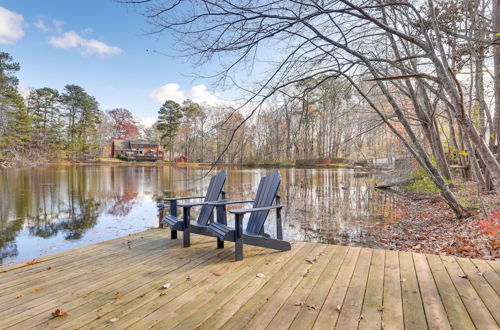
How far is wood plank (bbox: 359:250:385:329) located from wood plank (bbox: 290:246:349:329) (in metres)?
0.28

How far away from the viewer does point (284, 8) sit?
3689 mm

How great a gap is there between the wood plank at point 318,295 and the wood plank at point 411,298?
0.54 meters

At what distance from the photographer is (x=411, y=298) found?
2090 millimetres

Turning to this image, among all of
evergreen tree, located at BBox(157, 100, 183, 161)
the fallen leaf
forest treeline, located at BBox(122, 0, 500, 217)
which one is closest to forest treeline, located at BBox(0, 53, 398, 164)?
evergreen tree, located at BBox(157, 100, 183, 161)

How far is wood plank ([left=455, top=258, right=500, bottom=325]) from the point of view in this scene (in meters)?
1.91

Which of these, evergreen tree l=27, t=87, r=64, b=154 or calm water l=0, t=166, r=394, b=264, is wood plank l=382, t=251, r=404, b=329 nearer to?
calm water l=0, t=166, r=394, b=264

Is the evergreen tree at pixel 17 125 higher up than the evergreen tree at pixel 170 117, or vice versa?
the evergreen tree at pixel 170 117

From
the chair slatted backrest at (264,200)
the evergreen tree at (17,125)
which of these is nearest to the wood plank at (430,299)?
the chair slatted backrest at (264,200)

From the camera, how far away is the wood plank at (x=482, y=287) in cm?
191

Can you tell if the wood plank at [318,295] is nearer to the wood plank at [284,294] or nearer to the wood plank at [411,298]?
the wood plank at [284,294]

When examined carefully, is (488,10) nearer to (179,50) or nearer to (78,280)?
(179,50)

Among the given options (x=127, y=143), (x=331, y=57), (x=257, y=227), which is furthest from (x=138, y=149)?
(x=257, y=227)

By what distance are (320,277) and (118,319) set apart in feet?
5.35

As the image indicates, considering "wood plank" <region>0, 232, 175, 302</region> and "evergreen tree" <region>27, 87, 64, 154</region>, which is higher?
"evergreen tree" <region>27, 87, 64, 154</region>
